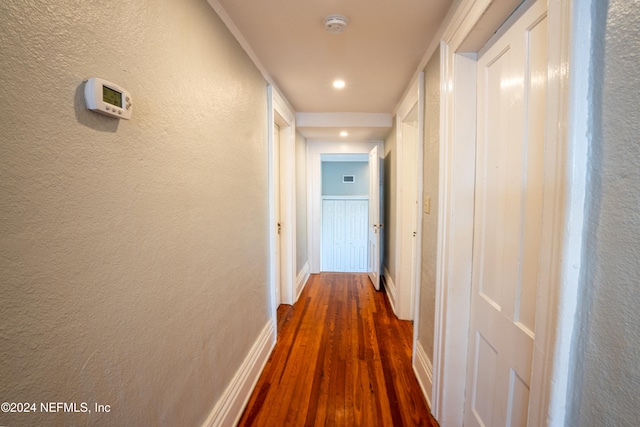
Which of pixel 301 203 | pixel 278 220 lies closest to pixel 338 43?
pixel 278 220

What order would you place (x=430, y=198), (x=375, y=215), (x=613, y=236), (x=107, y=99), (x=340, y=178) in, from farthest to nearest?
(x=340, y=178) < (x=375, y=215) < (x=430, y=198) < (x=107, y=99) < (x=613, y=236)

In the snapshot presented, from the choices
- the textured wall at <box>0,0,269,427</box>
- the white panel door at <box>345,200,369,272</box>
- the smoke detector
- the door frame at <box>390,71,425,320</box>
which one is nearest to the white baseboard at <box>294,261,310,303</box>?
the door frame at <box>390,71,425,320</box>

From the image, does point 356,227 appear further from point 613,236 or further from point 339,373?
point 613,236

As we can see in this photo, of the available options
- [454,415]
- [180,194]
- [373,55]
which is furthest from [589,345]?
[373,55]

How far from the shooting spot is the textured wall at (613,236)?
1.69 feet

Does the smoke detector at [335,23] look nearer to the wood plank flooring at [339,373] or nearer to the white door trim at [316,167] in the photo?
the wood plank flooring at [339,373]

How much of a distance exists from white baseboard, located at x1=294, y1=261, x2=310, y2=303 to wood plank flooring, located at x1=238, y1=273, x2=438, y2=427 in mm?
335

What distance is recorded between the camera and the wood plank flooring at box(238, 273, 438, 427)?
1579 mm

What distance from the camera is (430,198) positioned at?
1.73 meters

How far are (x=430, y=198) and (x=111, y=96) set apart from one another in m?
1.64

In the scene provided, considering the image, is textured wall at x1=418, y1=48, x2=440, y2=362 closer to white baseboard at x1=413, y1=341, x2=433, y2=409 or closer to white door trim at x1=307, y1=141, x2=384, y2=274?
white baseboard at x1=413, y1=341, x2=433, y2=409

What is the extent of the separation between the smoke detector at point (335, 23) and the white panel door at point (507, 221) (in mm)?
720

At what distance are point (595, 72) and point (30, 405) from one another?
1.40 m

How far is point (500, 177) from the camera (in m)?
1.13
